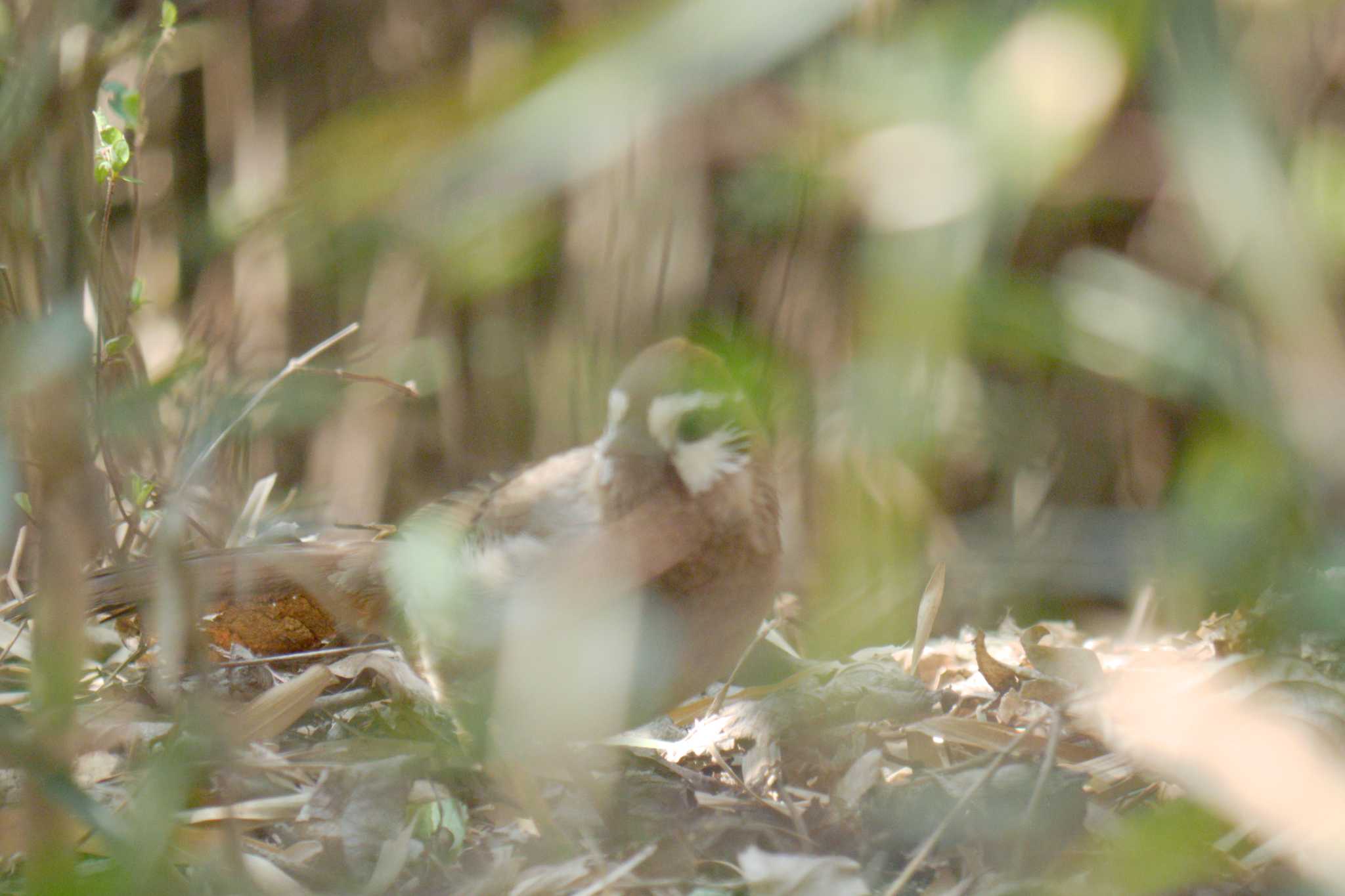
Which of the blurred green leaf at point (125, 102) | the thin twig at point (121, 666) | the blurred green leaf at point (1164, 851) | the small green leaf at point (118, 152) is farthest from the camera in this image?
the thin twig at point (121, 666)

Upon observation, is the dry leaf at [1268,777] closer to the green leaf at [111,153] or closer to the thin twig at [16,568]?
the green leaf at [111,153]

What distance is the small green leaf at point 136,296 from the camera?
1.82 m

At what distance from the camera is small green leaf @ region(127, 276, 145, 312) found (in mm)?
1821

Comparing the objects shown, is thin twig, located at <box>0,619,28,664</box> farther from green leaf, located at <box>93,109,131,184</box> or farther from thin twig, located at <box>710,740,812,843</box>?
thin twig, located at <box>710,740,812,843</box>

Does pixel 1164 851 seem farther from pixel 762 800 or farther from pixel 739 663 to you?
pixel 739 663

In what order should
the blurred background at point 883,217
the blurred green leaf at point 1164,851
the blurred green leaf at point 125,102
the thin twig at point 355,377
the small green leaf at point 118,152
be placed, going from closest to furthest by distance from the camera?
1. the blurred background at point 883,217
2. the blurred green leaf at point 1164,851
3. the thin twig at point 355,377
4. the blurred green leaf at point 125,102
5. the small green leaf at point 118,152

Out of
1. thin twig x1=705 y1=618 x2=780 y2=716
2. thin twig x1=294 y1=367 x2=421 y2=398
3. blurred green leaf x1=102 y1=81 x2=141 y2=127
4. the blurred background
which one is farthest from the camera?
thin twig x1=705 y1=618 x2=780 y2=716

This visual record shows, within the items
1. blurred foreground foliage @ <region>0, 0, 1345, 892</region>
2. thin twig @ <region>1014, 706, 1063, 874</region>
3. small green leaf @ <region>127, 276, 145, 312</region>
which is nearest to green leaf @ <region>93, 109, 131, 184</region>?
small green leaf @ <region>127, 276, 145, 312</region>

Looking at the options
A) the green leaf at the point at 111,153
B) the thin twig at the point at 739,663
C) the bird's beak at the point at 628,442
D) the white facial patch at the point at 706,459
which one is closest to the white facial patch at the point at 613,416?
the bird's beak at the point at 628,442

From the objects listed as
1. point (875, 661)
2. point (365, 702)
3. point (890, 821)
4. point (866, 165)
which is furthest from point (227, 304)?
point (875, 661)

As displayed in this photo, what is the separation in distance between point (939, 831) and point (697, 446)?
72 centimetres

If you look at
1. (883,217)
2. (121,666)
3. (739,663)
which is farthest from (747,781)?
(883,217)

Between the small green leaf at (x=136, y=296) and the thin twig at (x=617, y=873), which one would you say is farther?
the small green leaf at (x=136, y=296)

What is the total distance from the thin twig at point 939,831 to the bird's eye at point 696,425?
2.19ft
